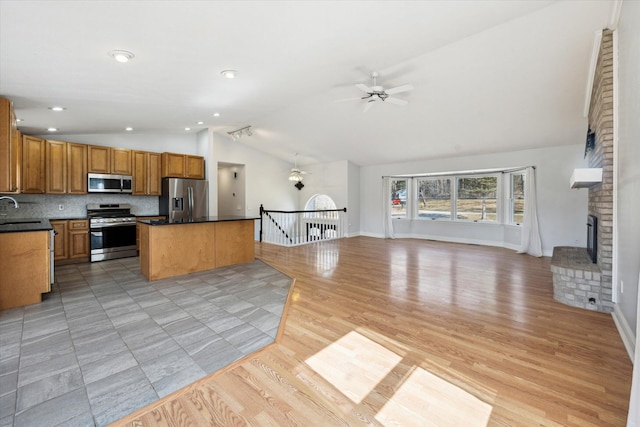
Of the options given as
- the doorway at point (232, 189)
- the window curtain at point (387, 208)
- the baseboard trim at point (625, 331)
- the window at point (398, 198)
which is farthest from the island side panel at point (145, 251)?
the window at point (398, 198)

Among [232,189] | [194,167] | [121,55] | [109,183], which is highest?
[121,55]

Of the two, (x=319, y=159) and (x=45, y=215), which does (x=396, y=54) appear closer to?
(x=319, y=159)

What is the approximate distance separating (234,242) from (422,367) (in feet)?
13.5

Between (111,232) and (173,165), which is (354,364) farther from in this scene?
(173,165)

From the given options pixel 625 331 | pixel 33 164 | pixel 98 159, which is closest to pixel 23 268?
pixel 33 164

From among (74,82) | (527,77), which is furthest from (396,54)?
(74,82)

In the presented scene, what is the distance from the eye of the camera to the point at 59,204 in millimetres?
5562

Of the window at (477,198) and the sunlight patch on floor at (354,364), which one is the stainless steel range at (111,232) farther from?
the window at (477,198)

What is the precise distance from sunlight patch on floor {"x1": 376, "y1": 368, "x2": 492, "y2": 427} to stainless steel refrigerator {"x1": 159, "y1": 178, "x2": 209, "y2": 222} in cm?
570

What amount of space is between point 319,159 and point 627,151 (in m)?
7.58

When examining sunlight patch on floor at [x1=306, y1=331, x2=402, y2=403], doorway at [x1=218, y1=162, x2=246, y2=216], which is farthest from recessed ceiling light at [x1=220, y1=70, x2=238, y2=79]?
doorway at [x1=218, y1=162, x2=246, y2=216]

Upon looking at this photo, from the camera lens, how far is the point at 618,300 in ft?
9.37

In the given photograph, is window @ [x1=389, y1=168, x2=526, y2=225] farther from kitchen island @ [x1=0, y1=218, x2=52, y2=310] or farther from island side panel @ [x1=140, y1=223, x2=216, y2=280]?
kitchen island @ [x1=0, y1=218, x2=52, y2=310]

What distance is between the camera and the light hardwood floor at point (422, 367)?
5.45 ft
